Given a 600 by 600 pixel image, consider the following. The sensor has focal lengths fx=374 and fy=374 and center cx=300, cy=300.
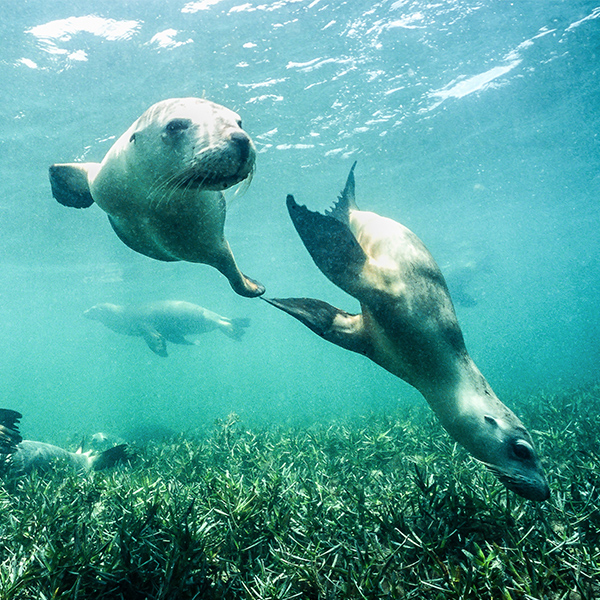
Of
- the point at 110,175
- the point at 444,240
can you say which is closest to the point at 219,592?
the point at 110,175

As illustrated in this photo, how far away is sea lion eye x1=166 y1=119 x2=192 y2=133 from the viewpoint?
1.99 metres

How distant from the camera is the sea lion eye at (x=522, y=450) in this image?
2.02 m

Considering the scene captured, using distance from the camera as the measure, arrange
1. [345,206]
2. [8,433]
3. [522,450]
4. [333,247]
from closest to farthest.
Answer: [522,450] < [333,247] < [345,206] < [8,433]

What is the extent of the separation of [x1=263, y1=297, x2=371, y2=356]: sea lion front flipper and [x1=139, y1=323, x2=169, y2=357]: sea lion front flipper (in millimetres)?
11517

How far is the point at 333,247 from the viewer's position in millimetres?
2311

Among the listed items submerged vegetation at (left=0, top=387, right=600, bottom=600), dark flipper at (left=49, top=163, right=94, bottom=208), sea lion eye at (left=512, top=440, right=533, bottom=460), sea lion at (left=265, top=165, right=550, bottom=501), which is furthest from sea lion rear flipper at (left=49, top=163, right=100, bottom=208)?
sea lion eye at (left=512, top=440, right=533, bottom=460)

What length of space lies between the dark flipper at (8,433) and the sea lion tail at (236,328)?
927cm

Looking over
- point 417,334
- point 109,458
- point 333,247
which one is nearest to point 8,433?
point 109,458

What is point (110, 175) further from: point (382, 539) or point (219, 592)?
point (382, 539)

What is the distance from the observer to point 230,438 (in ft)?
24.1

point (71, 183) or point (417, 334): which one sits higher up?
point (71, 183)

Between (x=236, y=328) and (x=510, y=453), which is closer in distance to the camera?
(x=510, y=453)

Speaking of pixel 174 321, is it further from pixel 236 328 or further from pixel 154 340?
pixel 236 328

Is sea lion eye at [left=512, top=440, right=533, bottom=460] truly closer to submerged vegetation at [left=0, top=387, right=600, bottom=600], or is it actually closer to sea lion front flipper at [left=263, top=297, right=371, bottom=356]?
submerged vegetation at [left=0, top=387, right=600, bottom=600]
